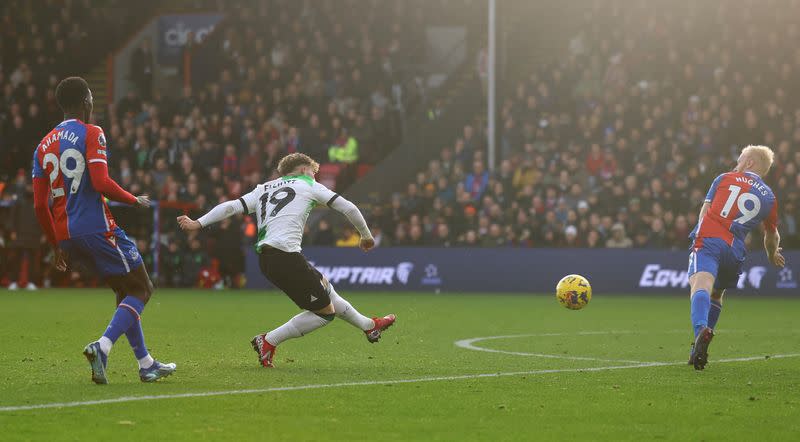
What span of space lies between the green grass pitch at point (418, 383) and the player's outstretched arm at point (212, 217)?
120 centimetres

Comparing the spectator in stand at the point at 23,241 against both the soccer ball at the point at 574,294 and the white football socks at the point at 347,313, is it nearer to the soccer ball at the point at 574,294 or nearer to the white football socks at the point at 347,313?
the soccer ball at the point at 574,294

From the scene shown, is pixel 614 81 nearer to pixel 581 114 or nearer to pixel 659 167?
pixel 581 114

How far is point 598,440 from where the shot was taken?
7312 millimetres

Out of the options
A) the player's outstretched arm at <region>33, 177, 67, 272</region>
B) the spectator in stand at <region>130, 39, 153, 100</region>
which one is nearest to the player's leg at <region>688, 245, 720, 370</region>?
the player's outstretched arm at <region>33, 177, 67, 272</region>

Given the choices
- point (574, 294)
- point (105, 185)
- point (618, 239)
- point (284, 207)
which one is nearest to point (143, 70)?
point (618, 239)

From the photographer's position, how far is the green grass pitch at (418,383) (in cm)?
765

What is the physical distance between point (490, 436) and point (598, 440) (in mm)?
602

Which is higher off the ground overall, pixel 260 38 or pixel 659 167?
pixel 260 38

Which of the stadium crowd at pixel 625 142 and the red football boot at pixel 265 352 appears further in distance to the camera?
the stadium crowd at pixel 625 142

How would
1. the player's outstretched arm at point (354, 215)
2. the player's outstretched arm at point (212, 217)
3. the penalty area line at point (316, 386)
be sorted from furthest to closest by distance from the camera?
1. the player's outstretched arm at point (354, 215)
2. the player's outstretched arm at point (212, 217)
3. the penalty area line at point (316, 386)

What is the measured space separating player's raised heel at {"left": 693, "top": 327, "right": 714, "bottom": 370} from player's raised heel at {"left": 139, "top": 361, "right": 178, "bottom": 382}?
14.1 feet

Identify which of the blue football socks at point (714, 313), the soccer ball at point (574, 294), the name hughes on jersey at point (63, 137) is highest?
the name hughes on jersey at point (63, 137)

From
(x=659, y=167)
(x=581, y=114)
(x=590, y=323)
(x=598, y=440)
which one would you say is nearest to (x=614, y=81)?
(x=581, y=114)

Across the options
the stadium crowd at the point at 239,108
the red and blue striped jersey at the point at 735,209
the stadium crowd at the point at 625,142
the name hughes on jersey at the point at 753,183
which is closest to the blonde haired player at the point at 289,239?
the red and blue striped jersey at the point at 735,209
